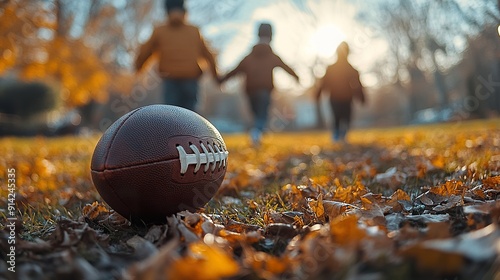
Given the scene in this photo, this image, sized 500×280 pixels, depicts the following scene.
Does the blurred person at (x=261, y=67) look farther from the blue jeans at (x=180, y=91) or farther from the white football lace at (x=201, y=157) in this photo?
the white football lace at (x=201, y=157)

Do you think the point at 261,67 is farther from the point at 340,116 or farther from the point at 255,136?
the point at 340,116

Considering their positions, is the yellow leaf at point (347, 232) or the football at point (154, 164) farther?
the football at point (154, 164)

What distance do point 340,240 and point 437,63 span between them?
3283 cm

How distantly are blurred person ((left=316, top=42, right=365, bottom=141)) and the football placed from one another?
8.56 m

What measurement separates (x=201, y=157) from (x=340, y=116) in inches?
348

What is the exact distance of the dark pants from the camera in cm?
1097

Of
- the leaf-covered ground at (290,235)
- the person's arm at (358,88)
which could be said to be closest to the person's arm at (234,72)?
the person's arm at (358,88)

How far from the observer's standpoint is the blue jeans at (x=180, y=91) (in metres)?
7.69

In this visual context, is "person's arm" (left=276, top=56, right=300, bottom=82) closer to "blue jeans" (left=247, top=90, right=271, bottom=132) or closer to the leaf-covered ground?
"blue jeans" (left=247, top=90, right=271, bottom=132)

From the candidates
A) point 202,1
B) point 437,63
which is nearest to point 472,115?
point 437,63

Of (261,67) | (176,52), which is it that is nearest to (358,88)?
(261,67)

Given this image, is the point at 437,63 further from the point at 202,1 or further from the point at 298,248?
the point at 298,248

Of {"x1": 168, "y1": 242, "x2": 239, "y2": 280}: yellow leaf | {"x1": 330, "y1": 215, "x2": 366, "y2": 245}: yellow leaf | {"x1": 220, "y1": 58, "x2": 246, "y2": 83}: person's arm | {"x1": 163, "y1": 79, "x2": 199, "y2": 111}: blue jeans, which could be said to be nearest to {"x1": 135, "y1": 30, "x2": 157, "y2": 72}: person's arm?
{"x1": 163, "y1": 79, "x2": 199, "y2": 111}: blue jeans

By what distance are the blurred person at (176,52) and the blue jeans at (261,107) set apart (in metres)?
2.44
